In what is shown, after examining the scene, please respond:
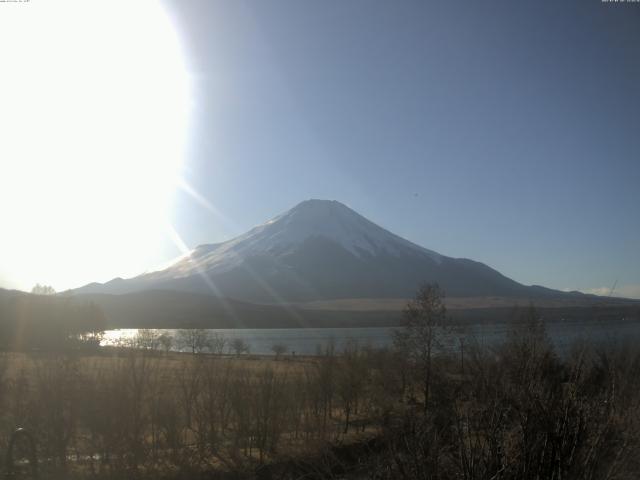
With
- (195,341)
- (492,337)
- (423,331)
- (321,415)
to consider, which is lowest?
(195,341)

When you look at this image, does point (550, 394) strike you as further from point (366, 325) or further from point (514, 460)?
point (366, 325)

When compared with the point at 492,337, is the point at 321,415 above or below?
below

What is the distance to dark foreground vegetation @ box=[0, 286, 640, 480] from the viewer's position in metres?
4.26

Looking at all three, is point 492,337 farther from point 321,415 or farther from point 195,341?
point 195,341

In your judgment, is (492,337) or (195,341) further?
(195,341)

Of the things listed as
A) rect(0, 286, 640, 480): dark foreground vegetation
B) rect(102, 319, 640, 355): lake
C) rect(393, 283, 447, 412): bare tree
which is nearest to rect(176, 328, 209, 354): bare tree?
rect(102, 319, 640, 355): lake

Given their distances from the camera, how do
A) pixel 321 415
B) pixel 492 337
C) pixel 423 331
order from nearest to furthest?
pixel 321 415
pixel 423 331
pixel 492 337

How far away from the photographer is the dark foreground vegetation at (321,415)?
4262mm

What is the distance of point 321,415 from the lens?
25.4 metres

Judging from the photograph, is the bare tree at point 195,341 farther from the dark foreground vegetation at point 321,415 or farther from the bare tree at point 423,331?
the dark foreground vegetation at point 321,415

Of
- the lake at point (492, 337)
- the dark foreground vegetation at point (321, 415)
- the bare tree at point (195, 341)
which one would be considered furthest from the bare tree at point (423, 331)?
the bare tree at point (195, 341)

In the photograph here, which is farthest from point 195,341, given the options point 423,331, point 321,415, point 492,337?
point 321,415

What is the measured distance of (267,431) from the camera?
19.9 meters

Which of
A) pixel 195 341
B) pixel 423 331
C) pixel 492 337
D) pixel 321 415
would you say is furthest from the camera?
pixel 195 341
